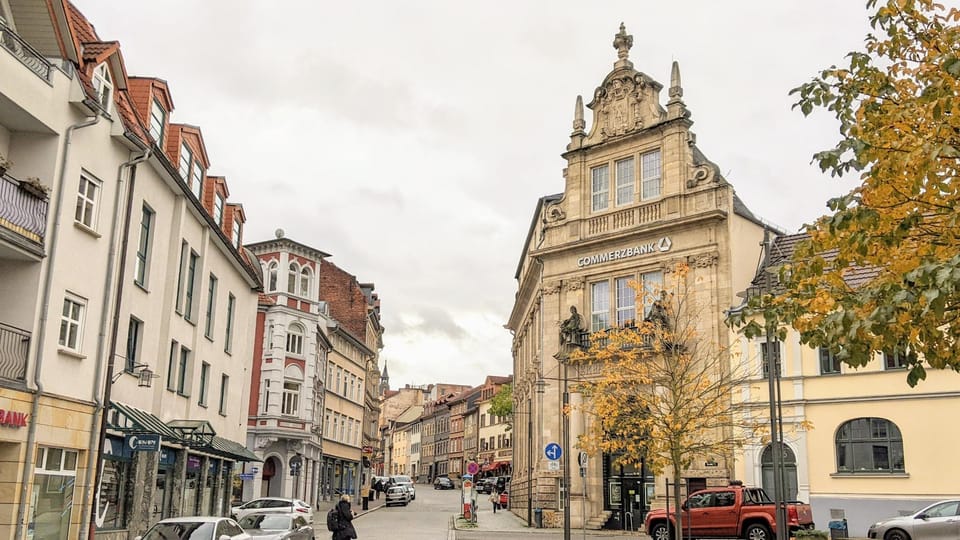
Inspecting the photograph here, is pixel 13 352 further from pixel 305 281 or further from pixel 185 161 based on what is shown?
pixel 305 281

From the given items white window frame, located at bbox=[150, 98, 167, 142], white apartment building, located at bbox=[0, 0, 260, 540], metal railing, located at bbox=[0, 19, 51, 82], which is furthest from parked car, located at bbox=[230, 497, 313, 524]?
metal railing, located at bbox=[0, 19, 51, 82]

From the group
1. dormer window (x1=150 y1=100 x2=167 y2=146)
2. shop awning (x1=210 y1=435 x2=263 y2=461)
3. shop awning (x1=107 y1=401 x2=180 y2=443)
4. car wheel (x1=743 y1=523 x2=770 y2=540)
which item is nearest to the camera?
shop awning (x1=107 y1=401 x2=180 y2=443)

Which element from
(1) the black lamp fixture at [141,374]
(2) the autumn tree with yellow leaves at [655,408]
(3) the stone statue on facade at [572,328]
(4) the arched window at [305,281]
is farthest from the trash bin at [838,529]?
(4) the arched window at [305,281]

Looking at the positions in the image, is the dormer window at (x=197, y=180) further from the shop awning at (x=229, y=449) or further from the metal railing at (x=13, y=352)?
the metal railing at (x=13, y=352)

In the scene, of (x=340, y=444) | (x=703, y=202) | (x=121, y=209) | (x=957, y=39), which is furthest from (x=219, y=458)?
(x=340, y=444)

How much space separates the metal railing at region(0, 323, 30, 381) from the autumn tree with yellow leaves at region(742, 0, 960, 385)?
1249cm

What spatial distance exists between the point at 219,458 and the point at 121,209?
12.8m

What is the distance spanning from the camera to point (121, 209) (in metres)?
19.3

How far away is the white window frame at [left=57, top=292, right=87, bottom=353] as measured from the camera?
17.1 meters

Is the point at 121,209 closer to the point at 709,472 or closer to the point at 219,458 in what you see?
the point at 219,458

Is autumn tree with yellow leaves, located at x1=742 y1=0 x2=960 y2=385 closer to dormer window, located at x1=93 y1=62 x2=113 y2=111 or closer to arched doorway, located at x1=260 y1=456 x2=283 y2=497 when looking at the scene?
dormer window, located at x1=93 y1=62 x2=113 y2=111

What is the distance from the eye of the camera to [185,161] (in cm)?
2591

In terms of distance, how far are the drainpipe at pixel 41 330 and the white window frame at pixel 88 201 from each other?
2.66 ft

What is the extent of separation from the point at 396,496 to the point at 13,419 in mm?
43036
